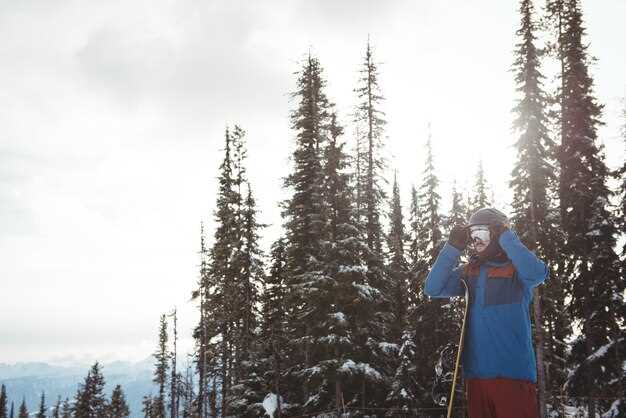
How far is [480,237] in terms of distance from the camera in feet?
12.1

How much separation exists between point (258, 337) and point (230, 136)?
48.4 ft

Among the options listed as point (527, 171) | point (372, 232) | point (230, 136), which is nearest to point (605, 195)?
point (527, 171)

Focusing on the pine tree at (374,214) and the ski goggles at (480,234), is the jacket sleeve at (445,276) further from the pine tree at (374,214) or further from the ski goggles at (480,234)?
the pine tree at (374,214)

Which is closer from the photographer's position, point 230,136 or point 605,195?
point 605,195

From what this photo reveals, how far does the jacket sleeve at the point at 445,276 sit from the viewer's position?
387cm

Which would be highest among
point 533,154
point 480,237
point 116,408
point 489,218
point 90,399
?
point 533,154

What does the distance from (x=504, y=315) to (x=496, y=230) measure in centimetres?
66

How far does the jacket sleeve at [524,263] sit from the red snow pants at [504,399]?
0.74 meters

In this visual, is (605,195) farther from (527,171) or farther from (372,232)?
(372,232)

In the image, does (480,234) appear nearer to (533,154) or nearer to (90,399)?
(533,154)

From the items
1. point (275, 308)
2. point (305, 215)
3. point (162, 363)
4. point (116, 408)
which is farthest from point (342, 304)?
point (116, 408)

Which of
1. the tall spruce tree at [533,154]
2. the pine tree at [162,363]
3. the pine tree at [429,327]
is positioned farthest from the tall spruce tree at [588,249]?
the pine tree at [162,363]

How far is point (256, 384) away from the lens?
2556cm

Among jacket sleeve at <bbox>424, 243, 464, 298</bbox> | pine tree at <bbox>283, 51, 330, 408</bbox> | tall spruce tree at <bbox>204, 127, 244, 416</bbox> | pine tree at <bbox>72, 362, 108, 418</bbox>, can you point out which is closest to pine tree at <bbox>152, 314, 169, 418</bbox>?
pine tree at <bbox>72, 362, 108, 418</bbox>
